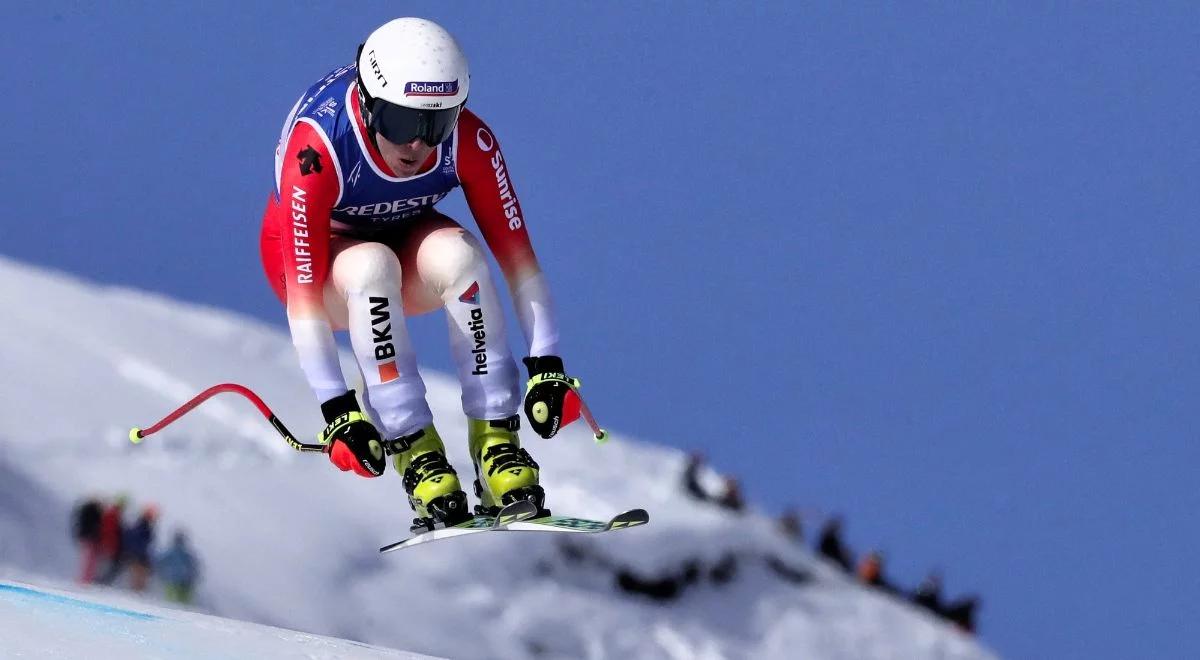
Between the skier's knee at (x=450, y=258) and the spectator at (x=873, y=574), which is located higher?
the spectator at (x=873, y=574)

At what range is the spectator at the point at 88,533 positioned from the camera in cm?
1516

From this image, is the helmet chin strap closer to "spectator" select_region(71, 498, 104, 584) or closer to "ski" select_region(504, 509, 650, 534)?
"ski" select_region(504, 509, 650, 534)

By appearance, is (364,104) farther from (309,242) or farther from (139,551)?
(139,551)

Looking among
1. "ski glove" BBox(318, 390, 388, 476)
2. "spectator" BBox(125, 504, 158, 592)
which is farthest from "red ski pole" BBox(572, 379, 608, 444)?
"spectator" BBox(125, 504, 158, 592)

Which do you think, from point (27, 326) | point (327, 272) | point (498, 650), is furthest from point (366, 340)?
point (27, 326)

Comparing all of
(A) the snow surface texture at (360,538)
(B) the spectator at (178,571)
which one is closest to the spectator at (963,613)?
(A) the snow surface texture at (360,538)

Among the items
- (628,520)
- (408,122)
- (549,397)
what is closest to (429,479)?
(549,397)

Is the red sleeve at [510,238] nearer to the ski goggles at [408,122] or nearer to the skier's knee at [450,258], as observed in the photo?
the skier's knee at [450,258]

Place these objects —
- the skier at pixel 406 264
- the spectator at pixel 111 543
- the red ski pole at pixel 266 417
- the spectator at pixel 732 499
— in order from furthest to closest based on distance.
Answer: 1. the spectator at pixel 732 499
2. the spectator at pixel 111 543
3. the red ski pole at pixel 266 417
4. the skier at pixel 406 264

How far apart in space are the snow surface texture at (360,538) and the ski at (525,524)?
8775 mm

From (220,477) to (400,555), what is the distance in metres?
1.90

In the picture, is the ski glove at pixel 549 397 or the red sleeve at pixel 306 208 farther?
the ski glove at pixel 549 397

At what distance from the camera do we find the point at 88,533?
1590 centimetres

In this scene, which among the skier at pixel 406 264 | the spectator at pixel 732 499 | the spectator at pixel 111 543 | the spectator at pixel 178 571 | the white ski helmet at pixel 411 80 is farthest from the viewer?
the spectator at pixel 732 499
